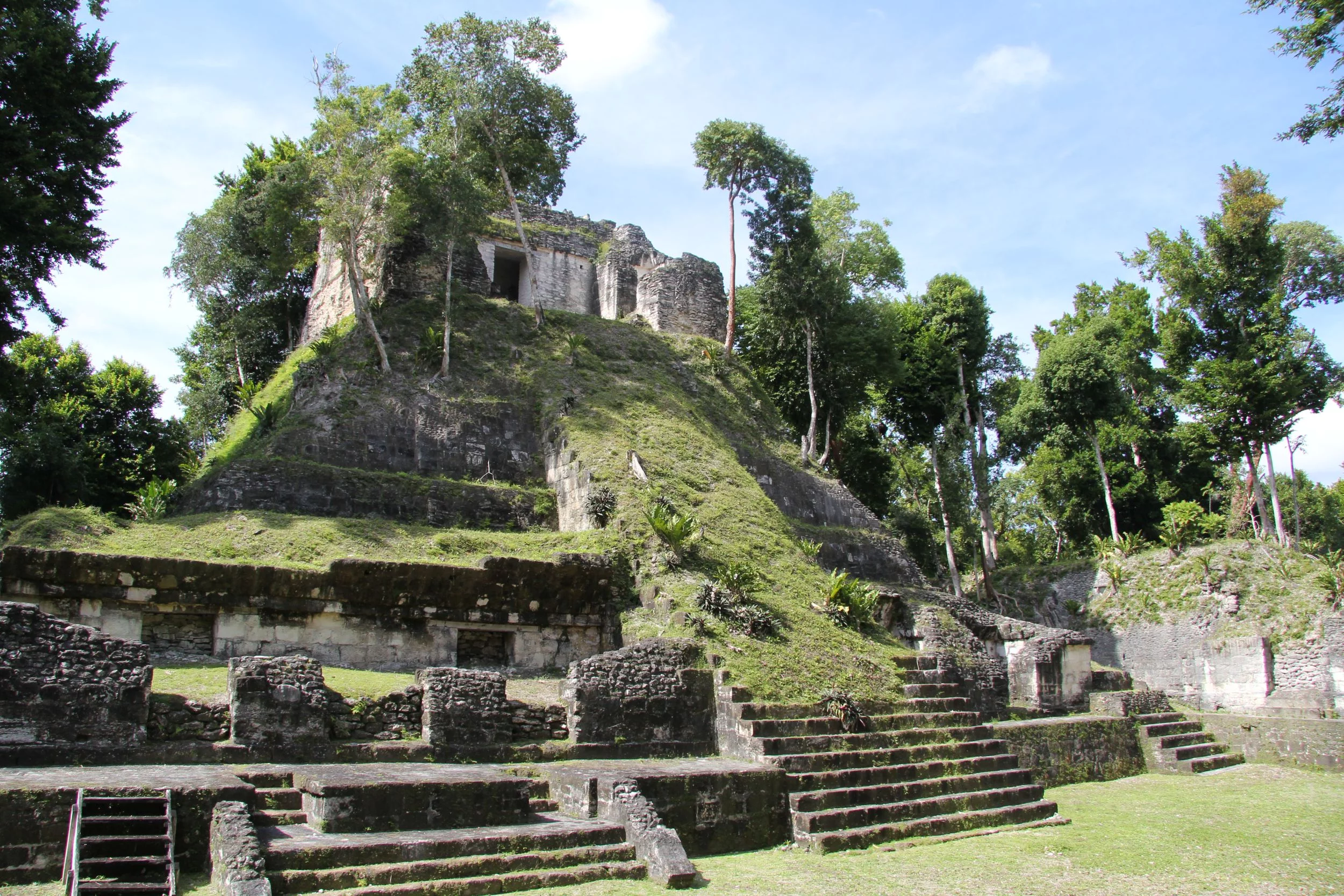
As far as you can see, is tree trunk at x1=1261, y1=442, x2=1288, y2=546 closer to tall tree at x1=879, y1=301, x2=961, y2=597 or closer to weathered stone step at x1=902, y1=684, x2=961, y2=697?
tall tree at x1=879, y1=301, x2=961, y2=597

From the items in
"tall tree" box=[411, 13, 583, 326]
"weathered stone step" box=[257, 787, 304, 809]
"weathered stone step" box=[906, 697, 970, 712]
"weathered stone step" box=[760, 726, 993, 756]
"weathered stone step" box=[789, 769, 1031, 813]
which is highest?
"tall tree" box=[411, 13, 583, 326]

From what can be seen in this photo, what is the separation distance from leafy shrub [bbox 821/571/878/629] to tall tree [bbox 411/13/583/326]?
9371mm

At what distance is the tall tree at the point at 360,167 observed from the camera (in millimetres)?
16016

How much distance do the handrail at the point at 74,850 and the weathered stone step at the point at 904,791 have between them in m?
6.07

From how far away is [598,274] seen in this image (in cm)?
2402

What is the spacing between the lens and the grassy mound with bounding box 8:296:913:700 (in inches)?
434

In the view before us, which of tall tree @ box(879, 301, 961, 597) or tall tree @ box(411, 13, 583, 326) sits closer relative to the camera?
tall tree @ box(411, 13, 583, 326)

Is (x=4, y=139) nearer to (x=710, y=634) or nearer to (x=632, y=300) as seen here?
(x=710, y=634)

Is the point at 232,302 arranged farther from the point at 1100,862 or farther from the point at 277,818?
the point at 1100,862

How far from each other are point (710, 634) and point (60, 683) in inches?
262

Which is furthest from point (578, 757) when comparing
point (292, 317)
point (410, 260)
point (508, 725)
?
point (292, 317)

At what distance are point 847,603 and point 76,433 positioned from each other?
44.6ft

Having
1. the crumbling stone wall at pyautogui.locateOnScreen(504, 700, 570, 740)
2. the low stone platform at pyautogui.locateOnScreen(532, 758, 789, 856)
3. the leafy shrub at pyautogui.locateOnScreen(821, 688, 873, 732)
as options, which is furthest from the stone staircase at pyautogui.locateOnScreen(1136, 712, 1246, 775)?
the crumbling stone wall at pyautogui.locateOnScreen(504, 700, 570, 740)

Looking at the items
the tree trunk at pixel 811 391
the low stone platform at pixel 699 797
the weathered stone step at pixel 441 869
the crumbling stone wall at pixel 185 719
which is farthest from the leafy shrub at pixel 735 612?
the tree trunk at pixel 811 391
